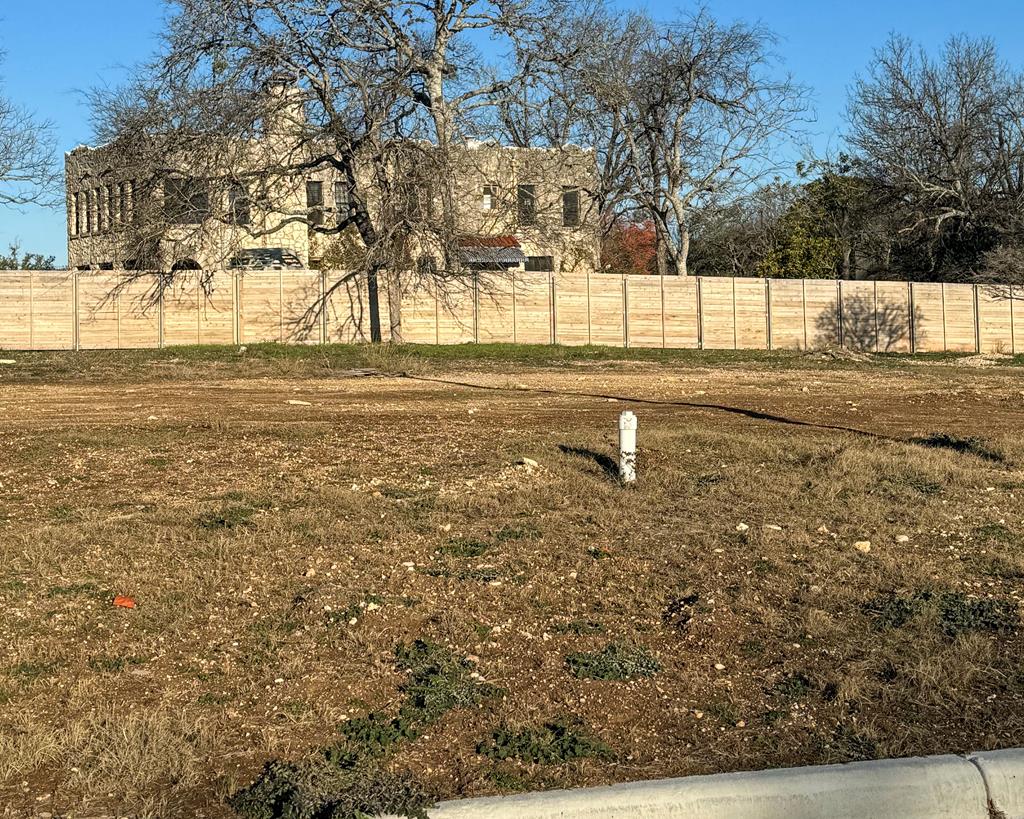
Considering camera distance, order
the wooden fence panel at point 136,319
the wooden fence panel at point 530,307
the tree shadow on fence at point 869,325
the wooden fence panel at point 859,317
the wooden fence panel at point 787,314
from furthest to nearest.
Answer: the wooden fence panel at point 859,317 → the tree shadow on fence at point 869,325 → the wooden fence panel at point 787,314 → the wooden fence panel at point 530,307 → the wooden fence panel at point 136,319

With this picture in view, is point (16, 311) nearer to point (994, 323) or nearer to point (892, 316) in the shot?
point (892, 316)

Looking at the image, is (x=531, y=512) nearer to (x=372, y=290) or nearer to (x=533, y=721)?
(x=533, y=721)

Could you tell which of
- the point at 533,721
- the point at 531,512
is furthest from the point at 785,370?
the point at 533,721

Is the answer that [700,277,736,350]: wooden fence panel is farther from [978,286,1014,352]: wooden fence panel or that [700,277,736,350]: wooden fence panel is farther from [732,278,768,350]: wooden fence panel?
[978,286,1014,352]: wooden fence panel

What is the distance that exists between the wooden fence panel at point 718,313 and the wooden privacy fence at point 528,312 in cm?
3

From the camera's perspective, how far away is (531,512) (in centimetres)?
851

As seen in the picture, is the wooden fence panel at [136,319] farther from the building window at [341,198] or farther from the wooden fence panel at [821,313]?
the wooden fence panel at [821,313]

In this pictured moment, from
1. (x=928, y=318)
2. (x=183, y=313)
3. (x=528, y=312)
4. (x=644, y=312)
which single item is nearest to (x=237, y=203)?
(x=183, y=313)

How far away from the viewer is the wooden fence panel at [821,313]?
3653 cm

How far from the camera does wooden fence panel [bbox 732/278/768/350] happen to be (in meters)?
35.6

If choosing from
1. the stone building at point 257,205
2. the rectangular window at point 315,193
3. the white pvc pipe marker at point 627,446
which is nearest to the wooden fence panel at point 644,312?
the stone building at point 257,205

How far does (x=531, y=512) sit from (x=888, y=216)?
142 ft

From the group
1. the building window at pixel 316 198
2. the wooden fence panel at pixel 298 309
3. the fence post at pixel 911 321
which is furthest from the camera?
the fence post at pixel 911 321

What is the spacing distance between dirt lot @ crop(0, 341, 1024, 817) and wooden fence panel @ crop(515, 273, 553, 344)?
2121 centimetres
